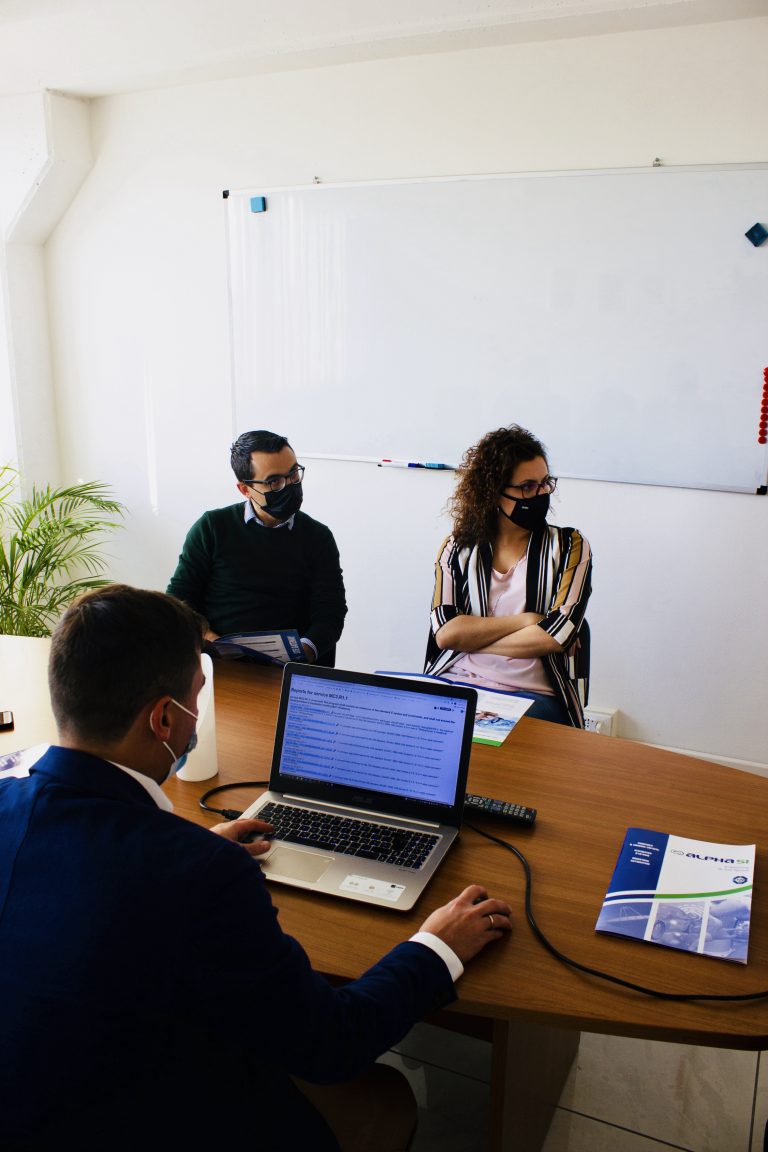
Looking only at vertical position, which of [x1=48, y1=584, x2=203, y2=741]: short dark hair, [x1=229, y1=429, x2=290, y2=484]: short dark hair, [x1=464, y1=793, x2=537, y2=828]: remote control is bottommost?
[x1=464, y1=793, x2=537, y2=828]: remote control

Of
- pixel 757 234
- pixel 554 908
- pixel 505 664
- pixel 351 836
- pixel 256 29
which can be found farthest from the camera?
pixel 256 29

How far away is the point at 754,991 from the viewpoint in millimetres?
1179

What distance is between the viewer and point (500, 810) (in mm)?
1578

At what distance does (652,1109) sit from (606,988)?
953 mm

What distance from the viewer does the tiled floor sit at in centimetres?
181

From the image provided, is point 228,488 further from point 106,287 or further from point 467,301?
point 467,301

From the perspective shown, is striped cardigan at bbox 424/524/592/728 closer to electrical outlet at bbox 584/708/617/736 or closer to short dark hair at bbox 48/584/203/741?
electrical outlet at bbox 584/708/617/736

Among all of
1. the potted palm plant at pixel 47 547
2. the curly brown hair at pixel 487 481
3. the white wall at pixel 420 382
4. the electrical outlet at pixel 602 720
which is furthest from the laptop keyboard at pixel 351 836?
the potted palm plant at pixel 47 547

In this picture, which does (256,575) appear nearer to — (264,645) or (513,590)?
(264,645)

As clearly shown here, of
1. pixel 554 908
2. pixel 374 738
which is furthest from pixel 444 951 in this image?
pixel 374 738

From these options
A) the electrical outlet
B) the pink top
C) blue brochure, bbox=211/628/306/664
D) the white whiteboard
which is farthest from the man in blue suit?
the white whiteboard

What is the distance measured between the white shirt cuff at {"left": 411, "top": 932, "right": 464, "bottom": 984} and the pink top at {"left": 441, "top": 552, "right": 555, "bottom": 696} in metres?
1.26

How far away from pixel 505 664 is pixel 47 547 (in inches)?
95.5

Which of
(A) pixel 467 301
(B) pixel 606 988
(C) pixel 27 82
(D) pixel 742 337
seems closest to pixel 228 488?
(A) pixel 467 301
